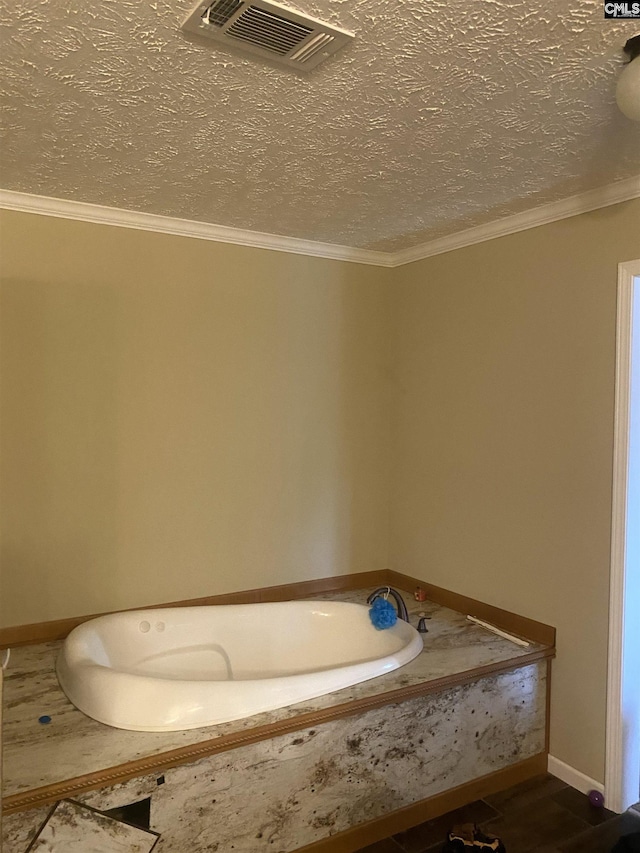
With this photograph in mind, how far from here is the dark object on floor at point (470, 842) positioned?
200 centimetres

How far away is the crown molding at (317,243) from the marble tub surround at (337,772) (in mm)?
1812

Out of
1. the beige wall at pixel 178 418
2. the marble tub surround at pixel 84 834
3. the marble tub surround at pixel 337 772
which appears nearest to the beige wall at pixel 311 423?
the beige wall at pixel 178 418

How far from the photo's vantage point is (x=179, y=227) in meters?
2.86

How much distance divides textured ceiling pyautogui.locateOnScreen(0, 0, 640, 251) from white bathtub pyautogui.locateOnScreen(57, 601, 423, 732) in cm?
169

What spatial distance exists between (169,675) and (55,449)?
3.45 feet

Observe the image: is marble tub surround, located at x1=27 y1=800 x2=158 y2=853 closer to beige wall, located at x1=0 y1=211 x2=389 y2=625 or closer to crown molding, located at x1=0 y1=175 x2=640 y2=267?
beige wall, located at x1=0 y1=211 x2=389 y2=625

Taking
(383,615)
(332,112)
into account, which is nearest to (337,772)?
(383,615)

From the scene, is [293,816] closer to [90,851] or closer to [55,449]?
[90,851]

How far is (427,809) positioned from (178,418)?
6.09 ft

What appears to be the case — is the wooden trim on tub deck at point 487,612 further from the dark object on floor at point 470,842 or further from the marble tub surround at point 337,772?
the dark object on floor at point 470,842

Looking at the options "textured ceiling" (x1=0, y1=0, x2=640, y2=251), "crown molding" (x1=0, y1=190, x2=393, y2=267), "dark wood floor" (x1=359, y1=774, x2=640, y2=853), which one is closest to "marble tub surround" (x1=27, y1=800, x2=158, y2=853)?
"dark wood floor" (x1=359, y1=774, x2=640, y2=853)

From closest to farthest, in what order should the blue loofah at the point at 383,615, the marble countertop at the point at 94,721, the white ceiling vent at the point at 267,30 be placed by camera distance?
the white ceiling vent at the point at 267,30, the marble countertop at the point at 94,721, the blue loofah at the point at 383,615

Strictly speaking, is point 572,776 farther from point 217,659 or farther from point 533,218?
point 533,218

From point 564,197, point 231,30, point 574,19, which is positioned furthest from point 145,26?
point 564,197
